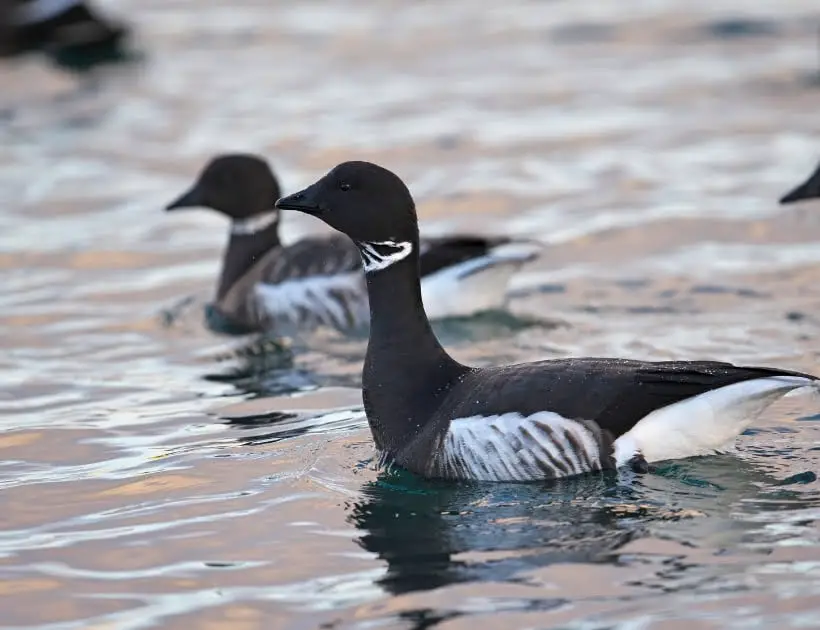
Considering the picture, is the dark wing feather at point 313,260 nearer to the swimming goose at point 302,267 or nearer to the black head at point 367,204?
the swimming goose at point 302,267

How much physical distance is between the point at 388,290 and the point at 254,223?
16.7 feet

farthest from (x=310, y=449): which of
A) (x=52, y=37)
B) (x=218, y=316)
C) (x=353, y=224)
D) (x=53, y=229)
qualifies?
(x=52, y=37)

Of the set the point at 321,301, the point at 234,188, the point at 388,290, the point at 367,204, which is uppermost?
the point at 367,204

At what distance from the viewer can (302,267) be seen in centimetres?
1296

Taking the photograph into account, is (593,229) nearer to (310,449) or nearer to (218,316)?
(218,316)

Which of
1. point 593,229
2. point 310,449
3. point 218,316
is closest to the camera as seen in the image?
point 310,449

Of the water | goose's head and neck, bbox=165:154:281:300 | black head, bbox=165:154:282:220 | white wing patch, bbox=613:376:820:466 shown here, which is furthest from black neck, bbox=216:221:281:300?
white wing patch, bbox=613:376:820:466

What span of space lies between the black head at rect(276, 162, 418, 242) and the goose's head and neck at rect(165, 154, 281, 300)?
4.80 meters

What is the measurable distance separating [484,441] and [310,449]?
1.48 metres

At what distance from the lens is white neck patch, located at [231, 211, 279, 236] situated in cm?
1356

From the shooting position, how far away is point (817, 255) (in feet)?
44.2

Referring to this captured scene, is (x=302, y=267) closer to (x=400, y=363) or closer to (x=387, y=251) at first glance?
(x=387, y=251)

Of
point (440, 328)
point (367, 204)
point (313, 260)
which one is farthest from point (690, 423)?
point (313, 260)

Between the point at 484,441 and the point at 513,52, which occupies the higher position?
the point at 513,52
